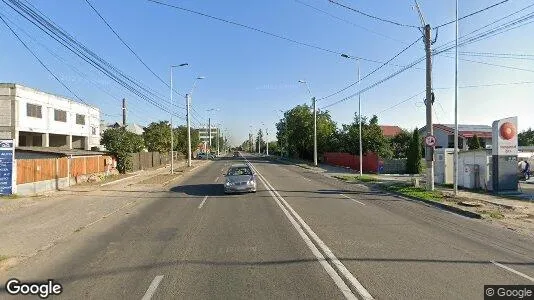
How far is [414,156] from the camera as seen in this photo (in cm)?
4194

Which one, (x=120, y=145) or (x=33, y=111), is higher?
(x=33, y=111)

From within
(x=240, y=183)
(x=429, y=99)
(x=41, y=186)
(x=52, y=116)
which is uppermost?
(x=52, y=116)

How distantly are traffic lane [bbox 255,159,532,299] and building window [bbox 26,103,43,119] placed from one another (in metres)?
43.6

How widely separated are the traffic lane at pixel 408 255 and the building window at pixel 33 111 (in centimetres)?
4362

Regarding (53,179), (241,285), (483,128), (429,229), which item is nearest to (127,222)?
(241,285)

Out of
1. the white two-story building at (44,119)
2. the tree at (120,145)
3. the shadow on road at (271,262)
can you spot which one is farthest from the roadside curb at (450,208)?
the white two-story building at (44,119)

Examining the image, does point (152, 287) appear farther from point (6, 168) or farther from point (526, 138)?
point (526, 138)

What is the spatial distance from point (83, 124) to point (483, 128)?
60.6 meters

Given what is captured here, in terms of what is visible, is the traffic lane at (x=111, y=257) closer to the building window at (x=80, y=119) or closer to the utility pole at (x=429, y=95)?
the utility pole at (x=429, y=95)

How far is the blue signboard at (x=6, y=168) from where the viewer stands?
19.7 meters

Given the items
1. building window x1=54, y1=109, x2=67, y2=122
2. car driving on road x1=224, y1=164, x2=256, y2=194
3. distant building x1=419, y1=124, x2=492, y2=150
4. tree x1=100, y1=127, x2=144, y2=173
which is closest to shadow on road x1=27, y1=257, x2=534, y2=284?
car driving on road x1=224, y1=164, x2=256, y2=194

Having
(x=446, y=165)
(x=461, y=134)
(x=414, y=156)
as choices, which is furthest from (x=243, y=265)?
(x=461, y=134)

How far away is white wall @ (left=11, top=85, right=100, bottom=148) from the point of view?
47062 millimetres

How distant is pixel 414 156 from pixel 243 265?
3699 cm
